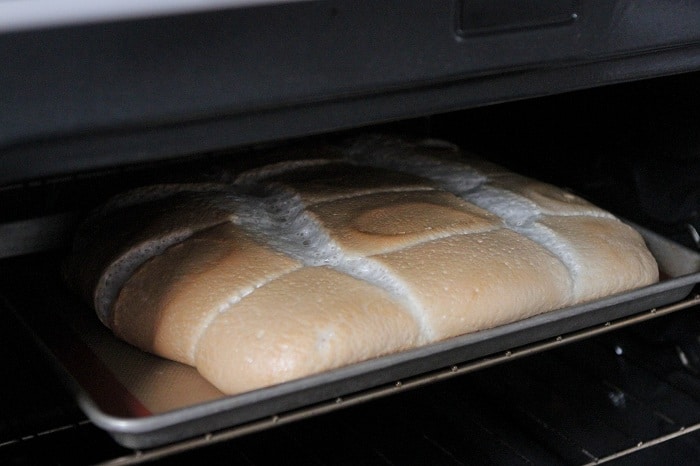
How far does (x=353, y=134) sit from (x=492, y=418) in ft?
1.52

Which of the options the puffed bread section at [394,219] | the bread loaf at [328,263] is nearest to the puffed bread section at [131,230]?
the bread loaf at [328,263]

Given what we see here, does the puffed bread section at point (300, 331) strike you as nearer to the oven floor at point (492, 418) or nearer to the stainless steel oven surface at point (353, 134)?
the stainless steel oven surface at point (353, 134)

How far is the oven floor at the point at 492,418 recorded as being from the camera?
1.11m

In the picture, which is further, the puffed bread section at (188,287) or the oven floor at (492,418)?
the oven floor at (492,418)

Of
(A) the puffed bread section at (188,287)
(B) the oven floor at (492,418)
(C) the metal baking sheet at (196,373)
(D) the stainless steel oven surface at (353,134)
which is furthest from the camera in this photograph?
(B) the oven floor at (492,418)

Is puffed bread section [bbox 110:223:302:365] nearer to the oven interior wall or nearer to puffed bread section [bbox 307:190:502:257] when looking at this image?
puffed bread section [bbox 307:190:502:257]

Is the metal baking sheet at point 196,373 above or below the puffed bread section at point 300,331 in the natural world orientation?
below

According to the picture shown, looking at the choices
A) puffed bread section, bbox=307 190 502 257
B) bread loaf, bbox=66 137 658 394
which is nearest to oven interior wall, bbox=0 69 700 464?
bread loaf, bbox=66 137 658 394

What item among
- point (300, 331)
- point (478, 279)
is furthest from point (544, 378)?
point (300, 331)

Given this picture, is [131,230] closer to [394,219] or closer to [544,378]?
[394,219]

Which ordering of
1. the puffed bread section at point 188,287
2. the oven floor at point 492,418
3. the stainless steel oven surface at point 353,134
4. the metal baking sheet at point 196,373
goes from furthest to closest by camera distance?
the oven floor at point 492,418, the puffed bread section at point 188,287, the metal baking sheet at point 196,373, the stainless steel oven surface at point 353,134

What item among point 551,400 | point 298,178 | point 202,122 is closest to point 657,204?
point 551,400

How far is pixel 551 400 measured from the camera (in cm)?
129

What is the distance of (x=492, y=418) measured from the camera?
1256 mm
